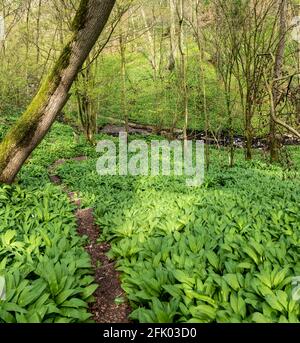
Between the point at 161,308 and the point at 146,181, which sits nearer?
the point at 161,308

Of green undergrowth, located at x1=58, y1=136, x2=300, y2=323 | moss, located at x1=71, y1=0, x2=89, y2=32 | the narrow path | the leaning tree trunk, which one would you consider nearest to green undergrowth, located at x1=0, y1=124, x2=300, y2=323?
green undergrowth, located at x1=58, y1=136, x2=300, y2=323

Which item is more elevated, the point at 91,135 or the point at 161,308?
the point at 91,135

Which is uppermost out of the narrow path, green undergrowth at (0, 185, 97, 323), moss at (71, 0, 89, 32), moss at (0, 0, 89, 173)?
moss at (71, 0, 89, 32)

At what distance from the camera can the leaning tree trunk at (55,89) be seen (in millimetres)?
6250

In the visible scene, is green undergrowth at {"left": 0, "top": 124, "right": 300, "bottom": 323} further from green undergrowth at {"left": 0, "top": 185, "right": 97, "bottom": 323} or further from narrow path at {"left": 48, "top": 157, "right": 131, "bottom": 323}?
narrow path at {"left": 48, "top": 157, "right": 131, "bottom": 323}

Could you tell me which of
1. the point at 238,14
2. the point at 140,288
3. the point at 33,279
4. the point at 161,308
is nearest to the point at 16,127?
the point at 33,279

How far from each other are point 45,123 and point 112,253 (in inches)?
118

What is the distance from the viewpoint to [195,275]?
4.05 metres

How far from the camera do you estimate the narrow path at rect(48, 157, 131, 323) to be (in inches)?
164

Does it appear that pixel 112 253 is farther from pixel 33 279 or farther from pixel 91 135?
pixel 91 135

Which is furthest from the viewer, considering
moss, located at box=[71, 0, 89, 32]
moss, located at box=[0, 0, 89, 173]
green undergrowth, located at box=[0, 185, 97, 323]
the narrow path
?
moss, located at box=[0, 0, 89, 173]

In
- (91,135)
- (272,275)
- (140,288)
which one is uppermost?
(91,135)

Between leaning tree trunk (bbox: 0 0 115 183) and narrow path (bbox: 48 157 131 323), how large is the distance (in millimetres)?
1739

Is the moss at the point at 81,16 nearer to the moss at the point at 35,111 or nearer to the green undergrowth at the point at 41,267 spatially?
the moss at the point at 35,111
